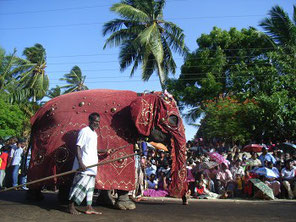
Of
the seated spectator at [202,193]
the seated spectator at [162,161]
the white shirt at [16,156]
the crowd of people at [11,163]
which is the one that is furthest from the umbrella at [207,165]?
the white shirt at [16,156]

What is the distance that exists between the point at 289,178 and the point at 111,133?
6939 millimetres

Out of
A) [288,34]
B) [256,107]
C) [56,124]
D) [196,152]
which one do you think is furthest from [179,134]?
[288,34]

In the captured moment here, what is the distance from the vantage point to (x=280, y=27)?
22.3m

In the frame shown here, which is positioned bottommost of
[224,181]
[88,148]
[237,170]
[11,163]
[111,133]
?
[224,181]

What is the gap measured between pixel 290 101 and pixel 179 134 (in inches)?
551

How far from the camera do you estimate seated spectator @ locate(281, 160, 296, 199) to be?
34.8ft

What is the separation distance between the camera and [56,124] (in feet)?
21.7

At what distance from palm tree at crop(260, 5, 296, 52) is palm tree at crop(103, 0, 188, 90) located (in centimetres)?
582

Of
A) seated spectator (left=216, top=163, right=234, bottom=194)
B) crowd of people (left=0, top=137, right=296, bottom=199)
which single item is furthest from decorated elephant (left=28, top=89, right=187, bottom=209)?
seated spectator (left=216, top=163, right=234, bottom=194)

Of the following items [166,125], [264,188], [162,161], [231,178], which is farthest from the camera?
[162,161]

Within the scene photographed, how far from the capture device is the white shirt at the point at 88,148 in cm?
570

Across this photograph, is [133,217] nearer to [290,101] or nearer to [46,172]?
[46,172]

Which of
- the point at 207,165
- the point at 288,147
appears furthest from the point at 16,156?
the point at 288,147

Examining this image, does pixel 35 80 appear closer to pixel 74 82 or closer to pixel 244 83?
pixel 74 82
